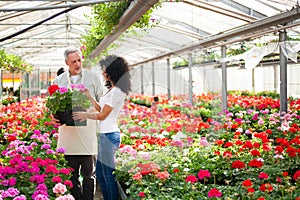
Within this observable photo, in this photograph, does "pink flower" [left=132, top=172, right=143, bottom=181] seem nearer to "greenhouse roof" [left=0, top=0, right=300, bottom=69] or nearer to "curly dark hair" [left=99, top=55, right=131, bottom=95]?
"curly dark hair" [left=99, top=55, right=131, bottom=95]

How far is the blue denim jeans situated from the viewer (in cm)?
322

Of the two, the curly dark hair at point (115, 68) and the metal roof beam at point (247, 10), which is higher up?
the metal roof beam at point (247, 10)

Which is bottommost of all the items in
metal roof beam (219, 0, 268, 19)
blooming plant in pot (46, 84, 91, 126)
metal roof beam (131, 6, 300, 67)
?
blooming plant in pot (46, 84, 91, 126)

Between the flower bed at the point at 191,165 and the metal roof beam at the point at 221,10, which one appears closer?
the flower bed at the point at 191,165

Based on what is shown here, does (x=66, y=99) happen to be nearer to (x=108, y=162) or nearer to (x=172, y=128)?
(x=108, y=162)

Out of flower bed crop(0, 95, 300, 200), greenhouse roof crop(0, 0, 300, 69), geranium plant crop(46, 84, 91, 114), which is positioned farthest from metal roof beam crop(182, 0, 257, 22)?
geranium plant crop(46, 84, 91, 114)

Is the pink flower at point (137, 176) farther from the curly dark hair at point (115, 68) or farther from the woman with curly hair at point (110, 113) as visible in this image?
the curly dark hair at point (115, 68)

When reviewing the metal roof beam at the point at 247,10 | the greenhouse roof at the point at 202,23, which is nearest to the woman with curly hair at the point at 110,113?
the greenhouse roof at the point at 202,23

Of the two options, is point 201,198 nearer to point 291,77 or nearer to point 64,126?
point 64,126

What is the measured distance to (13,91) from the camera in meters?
16.2

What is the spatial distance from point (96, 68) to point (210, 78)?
899 mm

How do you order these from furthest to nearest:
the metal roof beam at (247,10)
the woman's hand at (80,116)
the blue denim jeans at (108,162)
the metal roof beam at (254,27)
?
the metal roof beam at (247,10) < the metal roof beam at (254,27) < the blue denim jeans at (108,162) < the woman's hand at (80,116)

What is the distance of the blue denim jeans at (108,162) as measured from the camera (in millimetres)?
3225

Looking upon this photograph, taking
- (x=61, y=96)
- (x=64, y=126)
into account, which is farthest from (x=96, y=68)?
(x=64, y=126)
